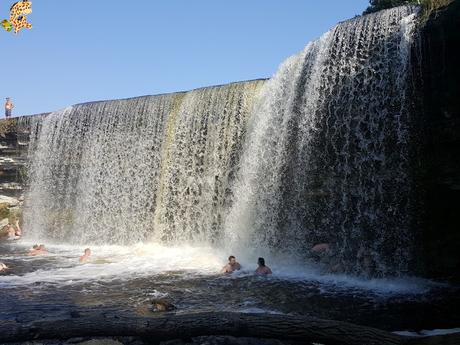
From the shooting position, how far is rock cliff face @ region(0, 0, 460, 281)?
9.74 meters

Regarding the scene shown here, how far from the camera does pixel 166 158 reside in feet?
54.3

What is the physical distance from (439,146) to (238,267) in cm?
521

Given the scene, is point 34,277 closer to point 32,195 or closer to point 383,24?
point 383,24

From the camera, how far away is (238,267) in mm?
10805

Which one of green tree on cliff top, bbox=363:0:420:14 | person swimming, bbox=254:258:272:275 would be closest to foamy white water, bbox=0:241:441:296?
person swimming, bbox=254:258:272:275

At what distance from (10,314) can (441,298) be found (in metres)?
7.20

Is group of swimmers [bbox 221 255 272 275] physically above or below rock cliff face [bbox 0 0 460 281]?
below

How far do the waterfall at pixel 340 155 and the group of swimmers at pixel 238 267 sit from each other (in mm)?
1419

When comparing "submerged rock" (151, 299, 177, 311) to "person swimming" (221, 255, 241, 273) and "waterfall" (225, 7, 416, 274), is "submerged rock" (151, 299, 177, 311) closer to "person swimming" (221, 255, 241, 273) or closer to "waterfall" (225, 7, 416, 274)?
"person swimming" (221, 255, 241, 273)

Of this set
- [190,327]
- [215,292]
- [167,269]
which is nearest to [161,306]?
[215,292]

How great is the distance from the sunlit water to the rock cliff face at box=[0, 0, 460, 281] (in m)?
0.86

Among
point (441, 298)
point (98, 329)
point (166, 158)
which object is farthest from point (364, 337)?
point (166, 158)

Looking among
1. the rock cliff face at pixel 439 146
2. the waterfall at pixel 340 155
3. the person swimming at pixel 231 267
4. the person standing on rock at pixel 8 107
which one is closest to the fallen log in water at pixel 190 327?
the person swimming at pixel 231 267

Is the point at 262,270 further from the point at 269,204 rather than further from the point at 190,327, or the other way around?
the point at 190,327
